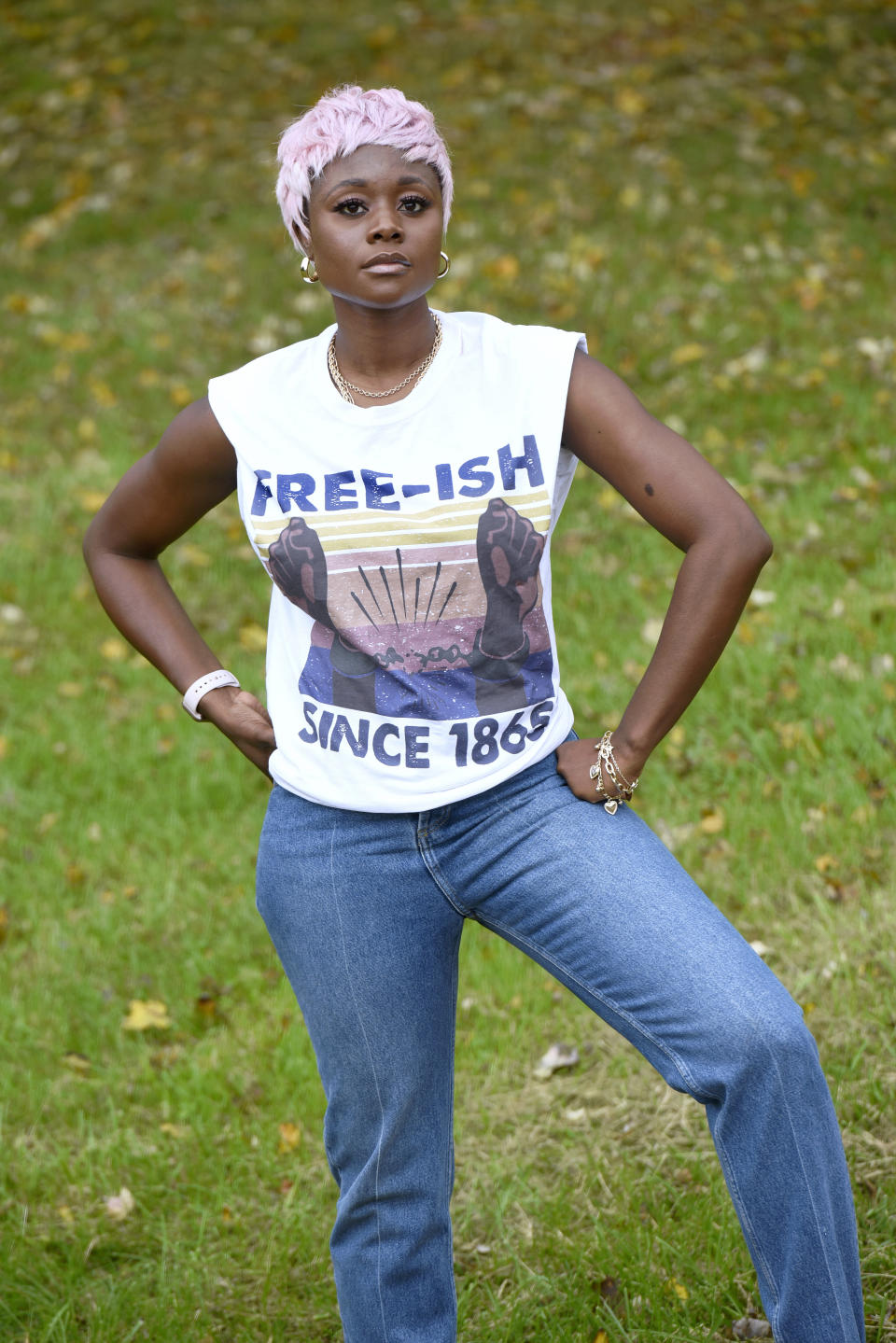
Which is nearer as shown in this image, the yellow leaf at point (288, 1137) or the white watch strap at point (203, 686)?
the white watch strap at point (203, 686)

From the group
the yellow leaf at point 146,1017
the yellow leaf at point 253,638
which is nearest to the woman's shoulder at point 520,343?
the yellow leaf at point 146,1017

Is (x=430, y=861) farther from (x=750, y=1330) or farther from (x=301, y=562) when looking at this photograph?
(x=750, y=1330)

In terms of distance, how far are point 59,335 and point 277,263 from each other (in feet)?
5.38

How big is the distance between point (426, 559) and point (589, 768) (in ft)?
1.49

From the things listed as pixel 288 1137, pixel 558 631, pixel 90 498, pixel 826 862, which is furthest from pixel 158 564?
pixel 90 498

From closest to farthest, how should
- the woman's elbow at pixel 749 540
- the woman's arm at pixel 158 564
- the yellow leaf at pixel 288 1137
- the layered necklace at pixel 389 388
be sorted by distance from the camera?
1. the woman's elbow at pixel 749 540
2. the layered necklace at pixel 389 388
3. the woman's arm at pixel 158 564
4. the yellow leaf at pixel 288 1137

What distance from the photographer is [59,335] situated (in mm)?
9273

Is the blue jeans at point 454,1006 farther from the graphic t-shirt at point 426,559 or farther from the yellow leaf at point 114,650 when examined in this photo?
the yellow leaf at point 114,650

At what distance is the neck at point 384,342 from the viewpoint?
7.68 feet

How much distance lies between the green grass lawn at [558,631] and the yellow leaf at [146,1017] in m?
0.05

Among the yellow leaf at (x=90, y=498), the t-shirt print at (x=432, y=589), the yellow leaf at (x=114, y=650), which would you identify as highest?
the t-shirt print at (x=432, y=589)

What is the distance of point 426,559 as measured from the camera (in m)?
2.25

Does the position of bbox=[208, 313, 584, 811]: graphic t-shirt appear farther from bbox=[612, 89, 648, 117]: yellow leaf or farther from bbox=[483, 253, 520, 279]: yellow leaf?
bbox=[612, 89, 648, 117]: yellow leaf

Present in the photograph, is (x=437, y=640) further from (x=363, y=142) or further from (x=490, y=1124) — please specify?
(x=490, y=1124)
